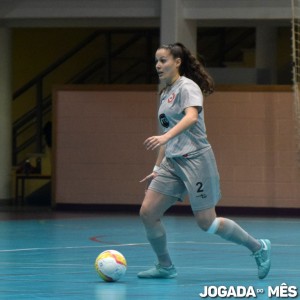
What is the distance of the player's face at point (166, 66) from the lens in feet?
33.0

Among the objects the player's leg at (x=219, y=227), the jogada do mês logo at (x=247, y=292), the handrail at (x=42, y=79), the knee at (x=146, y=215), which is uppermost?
the handrail at (x=42, y=79)

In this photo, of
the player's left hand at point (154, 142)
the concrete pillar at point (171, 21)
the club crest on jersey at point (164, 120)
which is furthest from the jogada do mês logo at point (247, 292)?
the concrete pillar at point (171, 21)

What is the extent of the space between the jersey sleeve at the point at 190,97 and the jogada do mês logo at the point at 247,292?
5.33 ft

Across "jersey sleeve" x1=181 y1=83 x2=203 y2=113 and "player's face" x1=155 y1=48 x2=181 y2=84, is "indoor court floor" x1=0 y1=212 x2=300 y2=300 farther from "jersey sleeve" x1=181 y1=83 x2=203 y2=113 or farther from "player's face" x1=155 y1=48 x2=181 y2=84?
"player's face" x1=155 y1=48 x2=181 y2=84

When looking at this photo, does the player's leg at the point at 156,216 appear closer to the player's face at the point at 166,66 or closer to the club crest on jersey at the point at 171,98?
the club crest on jersey at the point at 171,98

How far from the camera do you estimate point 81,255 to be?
12719 millimetres

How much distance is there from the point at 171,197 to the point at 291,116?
11787 mm

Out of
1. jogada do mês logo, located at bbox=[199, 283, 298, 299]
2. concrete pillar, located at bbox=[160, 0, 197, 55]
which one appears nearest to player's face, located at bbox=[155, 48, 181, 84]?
jogada do mês logo, located at bbox=[199, 283, 298, 299]

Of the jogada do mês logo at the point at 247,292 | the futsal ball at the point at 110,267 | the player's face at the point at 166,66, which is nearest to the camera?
the jogada do mês logo at the point at 247,292

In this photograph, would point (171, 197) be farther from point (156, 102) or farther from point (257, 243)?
point (156, 102)

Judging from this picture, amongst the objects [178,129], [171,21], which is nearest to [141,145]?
[171,21]

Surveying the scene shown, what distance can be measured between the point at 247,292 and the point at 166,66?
233cm

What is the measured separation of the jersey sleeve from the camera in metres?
9.70

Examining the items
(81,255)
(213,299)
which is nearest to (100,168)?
(81,255)
